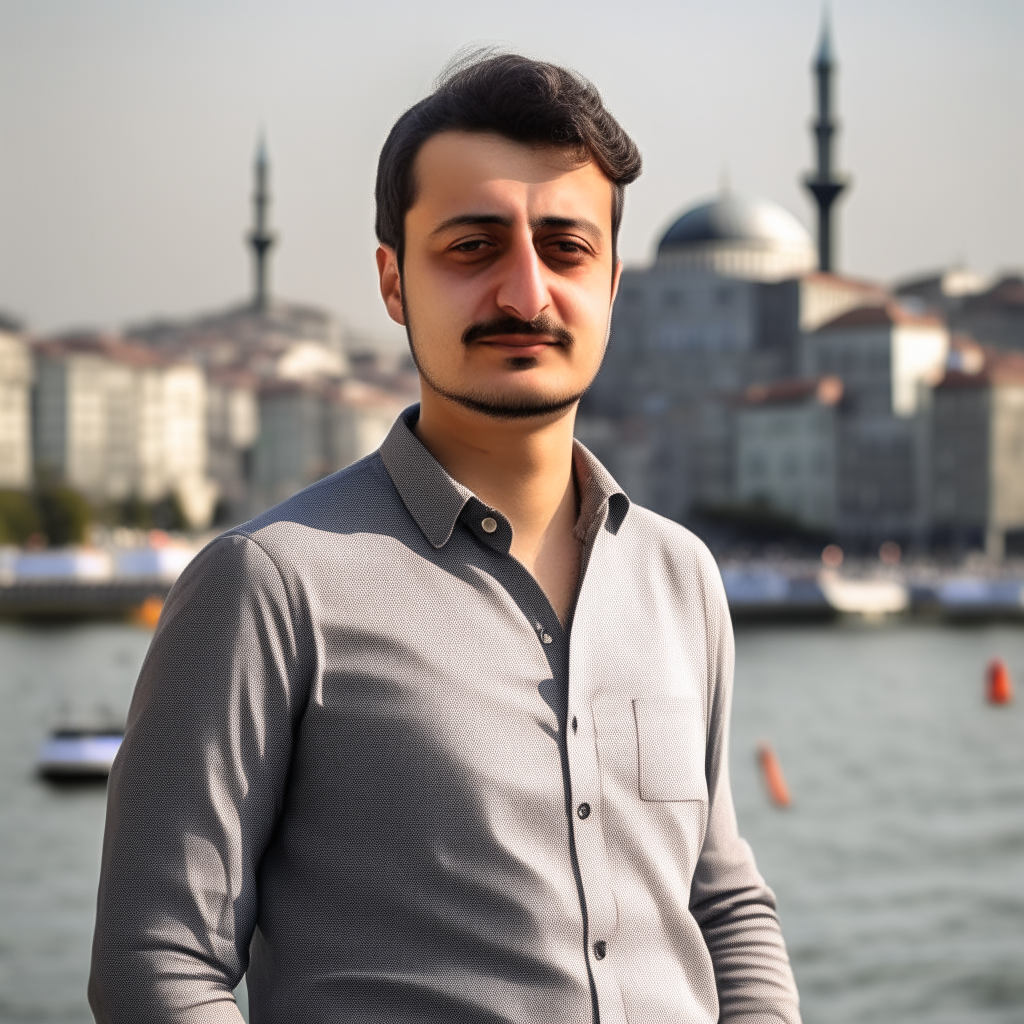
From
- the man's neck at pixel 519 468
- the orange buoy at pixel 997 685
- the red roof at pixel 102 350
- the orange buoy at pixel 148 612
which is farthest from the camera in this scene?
the red roof at pixel 102 350

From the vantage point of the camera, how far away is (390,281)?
920 millimetres

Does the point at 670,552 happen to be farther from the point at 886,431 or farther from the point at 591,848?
the point at 886,431

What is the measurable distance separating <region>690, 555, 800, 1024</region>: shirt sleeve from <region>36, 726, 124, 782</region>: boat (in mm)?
11324

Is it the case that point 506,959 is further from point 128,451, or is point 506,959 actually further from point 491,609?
point 128,451

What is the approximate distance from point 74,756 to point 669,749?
11.5 m

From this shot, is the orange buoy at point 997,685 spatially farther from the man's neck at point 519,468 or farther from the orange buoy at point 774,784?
the man's neck at point 519,468

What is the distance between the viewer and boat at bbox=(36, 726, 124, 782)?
12.0 m

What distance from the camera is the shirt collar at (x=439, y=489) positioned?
855mm

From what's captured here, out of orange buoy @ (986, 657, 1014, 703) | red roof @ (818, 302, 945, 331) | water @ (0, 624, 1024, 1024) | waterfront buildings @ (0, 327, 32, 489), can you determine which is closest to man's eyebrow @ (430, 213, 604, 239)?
water @ (0, 624, 1024, 1024)

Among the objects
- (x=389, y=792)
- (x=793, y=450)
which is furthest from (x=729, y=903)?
(x=793, y=450)

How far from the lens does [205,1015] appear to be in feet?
2.48

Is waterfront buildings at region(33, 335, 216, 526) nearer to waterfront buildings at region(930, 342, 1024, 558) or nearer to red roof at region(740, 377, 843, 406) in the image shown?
red roof at region(740, 377, 843, 406)

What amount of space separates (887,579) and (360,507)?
Answer: 27.0m

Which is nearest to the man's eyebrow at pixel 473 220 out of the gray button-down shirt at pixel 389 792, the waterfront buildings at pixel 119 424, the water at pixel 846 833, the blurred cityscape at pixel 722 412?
the gray button-down shirt at pixel 389 792
